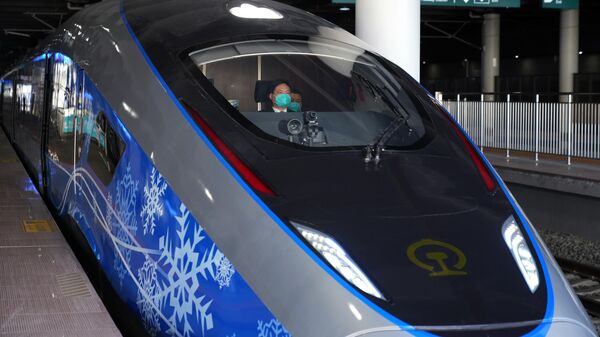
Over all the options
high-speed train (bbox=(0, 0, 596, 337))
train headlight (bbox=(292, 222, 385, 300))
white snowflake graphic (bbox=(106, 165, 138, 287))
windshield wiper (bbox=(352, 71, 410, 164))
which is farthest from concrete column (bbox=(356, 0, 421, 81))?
train headlight (bbox=(292, 222, 385, 300))

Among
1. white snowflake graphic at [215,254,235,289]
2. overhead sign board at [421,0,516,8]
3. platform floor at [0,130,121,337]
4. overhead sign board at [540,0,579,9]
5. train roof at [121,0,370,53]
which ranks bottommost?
platform floor at [0,130,121,337]

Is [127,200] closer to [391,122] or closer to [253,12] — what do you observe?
[391,122]

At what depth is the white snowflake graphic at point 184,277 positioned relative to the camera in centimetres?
400

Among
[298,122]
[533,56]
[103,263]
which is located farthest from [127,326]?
[533,56]

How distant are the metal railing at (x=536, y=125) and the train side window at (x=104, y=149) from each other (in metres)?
9.32

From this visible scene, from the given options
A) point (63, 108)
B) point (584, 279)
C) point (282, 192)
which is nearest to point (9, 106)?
point (63, 108)

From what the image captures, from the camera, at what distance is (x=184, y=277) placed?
162 inches

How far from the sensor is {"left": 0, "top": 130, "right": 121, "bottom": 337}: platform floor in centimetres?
430

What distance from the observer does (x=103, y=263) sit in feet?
17.2

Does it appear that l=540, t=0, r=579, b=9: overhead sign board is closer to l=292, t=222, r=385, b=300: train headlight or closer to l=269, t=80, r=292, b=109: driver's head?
l=269, t=80, r=292, b=109: driver's head

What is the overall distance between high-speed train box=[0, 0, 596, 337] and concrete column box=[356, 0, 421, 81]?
294cm

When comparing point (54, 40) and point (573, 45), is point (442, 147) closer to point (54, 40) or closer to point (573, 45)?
point (54, 40)

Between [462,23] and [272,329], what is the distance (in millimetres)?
35826

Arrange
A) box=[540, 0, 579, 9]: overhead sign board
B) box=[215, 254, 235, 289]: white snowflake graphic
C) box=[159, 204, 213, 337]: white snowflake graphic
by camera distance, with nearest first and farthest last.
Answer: box=[215, 254, 235, 289]: white snowflake graphic < box=[159, 204, 213, 337]: white snowflake graphic < box=[540, 0, 579, 9]: overhead sign board
